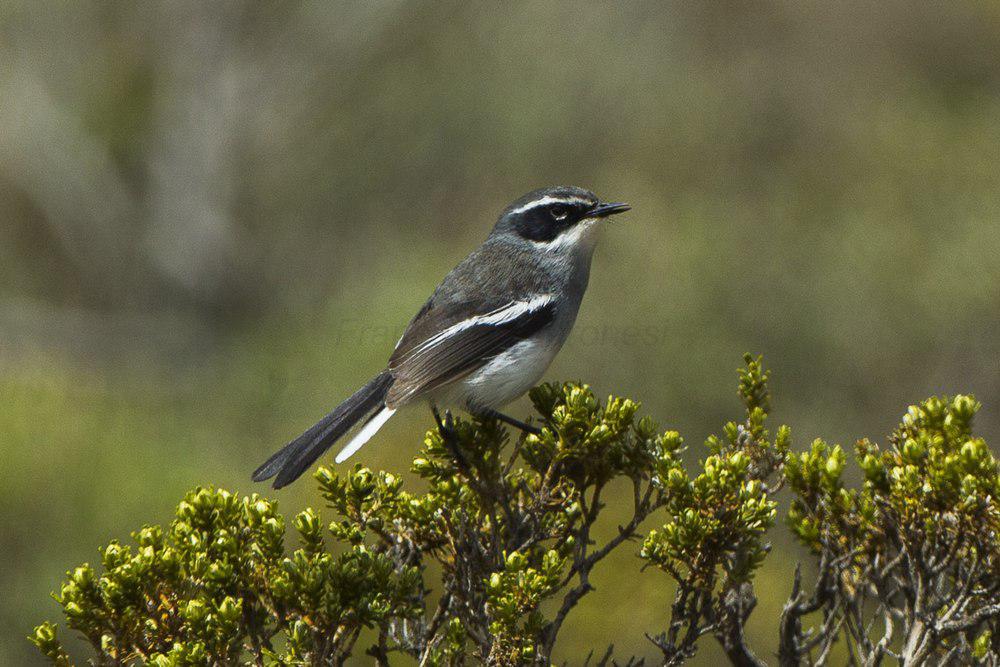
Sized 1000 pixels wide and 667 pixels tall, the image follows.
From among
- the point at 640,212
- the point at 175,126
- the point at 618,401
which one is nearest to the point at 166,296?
the point at 175,126

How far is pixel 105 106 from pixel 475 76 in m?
4.82

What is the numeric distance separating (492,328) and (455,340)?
15 centimetres

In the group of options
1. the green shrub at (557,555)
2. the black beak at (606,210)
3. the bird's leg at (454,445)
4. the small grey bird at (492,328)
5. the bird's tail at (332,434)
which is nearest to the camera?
the green shrub at (557,555)

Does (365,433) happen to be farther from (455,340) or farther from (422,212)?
(422,212)

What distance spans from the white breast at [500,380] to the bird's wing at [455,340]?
0.04 meters

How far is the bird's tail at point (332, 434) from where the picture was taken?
129 inches

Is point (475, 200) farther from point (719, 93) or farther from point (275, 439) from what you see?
point (275, 439)

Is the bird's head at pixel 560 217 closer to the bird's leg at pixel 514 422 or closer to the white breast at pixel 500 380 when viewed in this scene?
the white breast at pixel 500 380

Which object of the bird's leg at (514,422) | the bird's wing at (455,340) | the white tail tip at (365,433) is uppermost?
the bird's wing at (455,340)

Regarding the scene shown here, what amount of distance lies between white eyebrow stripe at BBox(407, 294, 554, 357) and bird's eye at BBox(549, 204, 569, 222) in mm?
417

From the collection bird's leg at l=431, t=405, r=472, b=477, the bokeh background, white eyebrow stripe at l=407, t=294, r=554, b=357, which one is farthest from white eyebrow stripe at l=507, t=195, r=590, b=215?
the bokeh background

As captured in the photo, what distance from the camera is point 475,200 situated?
12.4 m

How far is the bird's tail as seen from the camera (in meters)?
3.29

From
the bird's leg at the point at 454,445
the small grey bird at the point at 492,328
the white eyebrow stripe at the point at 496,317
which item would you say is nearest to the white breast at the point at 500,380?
the small grey bird at the point at 492,328
